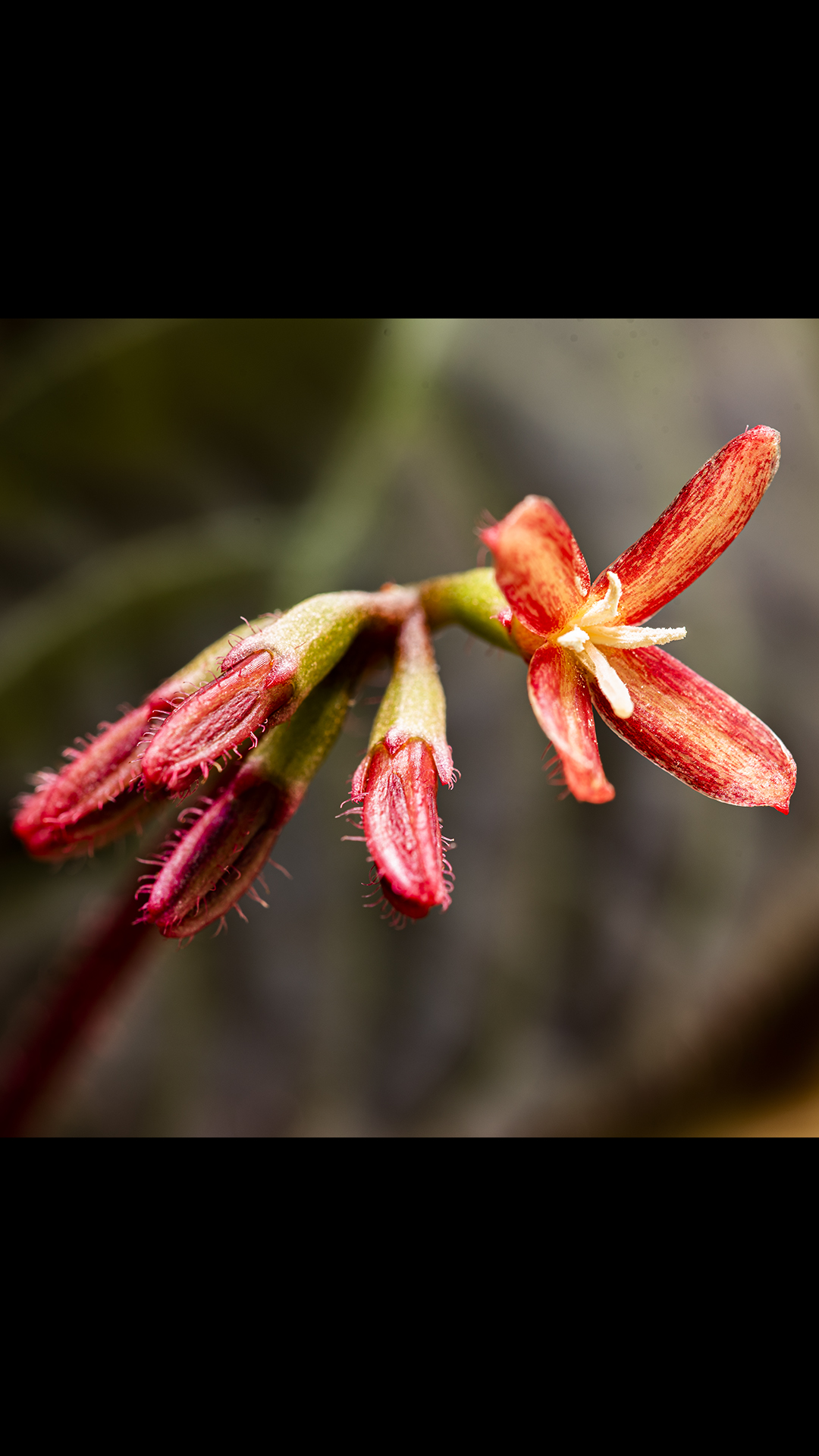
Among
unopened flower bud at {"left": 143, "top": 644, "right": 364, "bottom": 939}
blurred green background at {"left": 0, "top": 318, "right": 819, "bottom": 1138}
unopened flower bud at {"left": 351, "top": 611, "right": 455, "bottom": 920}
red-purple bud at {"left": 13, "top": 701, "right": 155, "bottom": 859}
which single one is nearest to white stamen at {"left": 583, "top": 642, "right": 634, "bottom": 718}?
unopened flower bud at {"left": 351, "top": 611, "right": 455, "bottom": 920}

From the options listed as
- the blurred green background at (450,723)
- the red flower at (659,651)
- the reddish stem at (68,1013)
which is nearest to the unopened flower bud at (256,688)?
the red flower at (659,651)

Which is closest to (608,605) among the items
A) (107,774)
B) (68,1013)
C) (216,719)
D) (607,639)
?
(607,639)

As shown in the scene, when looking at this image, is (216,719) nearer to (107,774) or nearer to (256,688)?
(256,688)

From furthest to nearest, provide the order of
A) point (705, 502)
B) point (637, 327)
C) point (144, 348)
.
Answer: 1. point (637, 327)
2. point (144, 348)
3. point (705, 502)

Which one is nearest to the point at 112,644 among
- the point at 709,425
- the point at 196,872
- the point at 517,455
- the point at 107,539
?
the point at 107,539

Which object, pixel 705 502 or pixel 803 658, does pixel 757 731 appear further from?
pixel 803 658

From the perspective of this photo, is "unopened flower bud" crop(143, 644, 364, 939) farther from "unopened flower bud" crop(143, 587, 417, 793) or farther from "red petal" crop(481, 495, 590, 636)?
"red petal" crop(481, 495, 590, 636)
